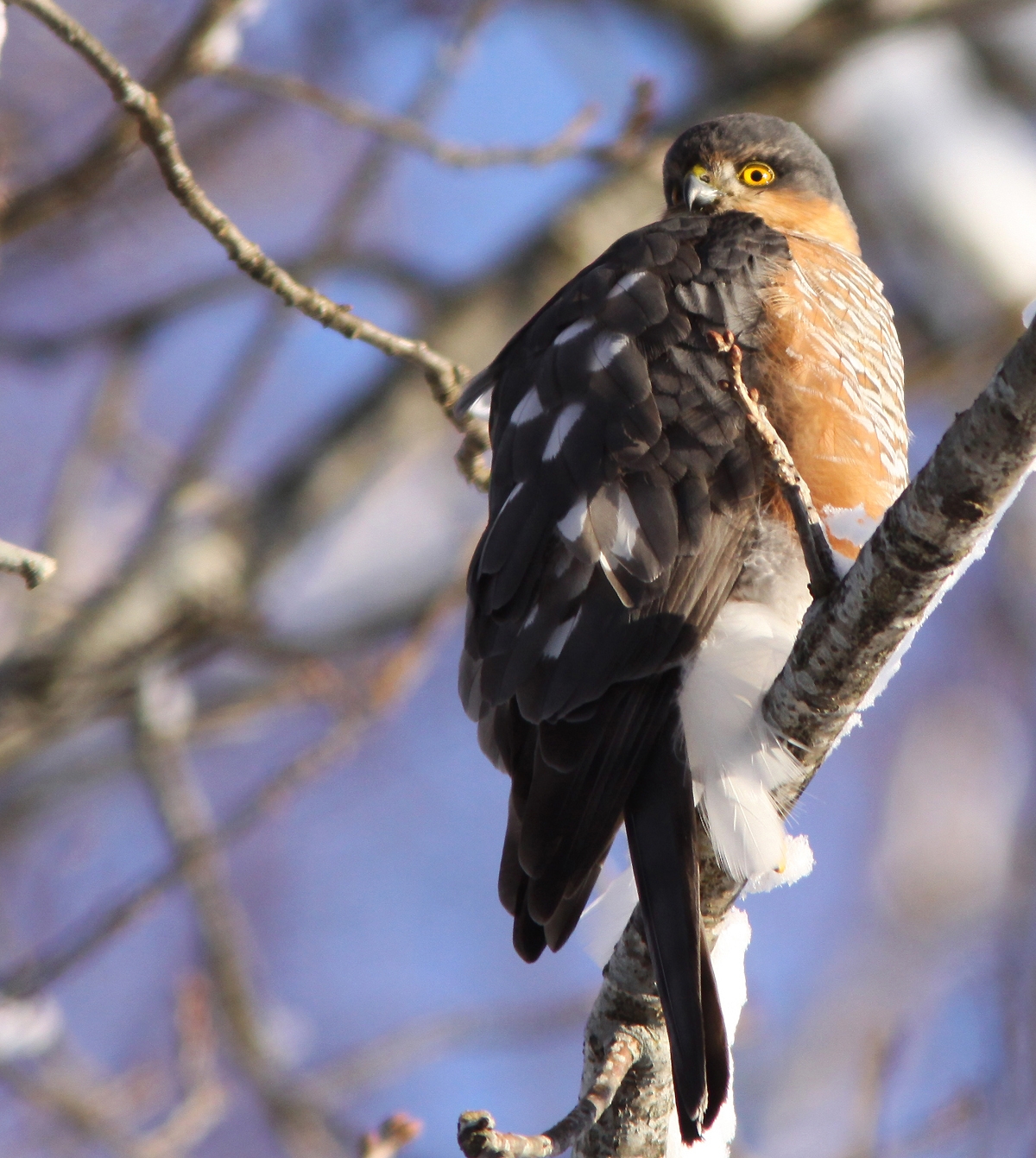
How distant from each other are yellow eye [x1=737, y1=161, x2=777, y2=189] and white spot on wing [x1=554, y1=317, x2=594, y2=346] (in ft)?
3.91

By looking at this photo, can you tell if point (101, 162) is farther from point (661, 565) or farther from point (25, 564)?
point (661, 565)

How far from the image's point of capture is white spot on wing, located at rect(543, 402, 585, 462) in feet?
8.86

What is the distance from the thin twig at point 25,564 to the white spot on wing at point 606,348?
1200 millimetres

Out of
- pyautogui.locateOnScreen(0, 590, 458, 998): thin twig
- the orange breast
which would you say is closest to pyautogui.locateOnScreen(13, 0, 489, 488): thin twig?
the orange breast

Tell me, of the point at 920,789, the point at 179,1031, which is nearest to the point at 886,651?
the point at 179,1031

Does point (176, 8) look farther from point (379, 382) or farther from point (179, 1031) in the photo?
point (179, 1031)

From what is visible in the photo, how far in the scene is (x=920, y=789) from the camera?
885 centimetres

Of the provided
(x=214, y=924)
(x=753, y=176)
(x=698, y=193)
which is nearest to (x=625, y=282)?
(x=698, y=193)

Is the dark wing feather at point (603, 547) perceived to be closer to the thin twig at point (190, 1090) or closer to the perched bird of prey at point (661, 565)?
the perched bird of prey at point (661, 565)

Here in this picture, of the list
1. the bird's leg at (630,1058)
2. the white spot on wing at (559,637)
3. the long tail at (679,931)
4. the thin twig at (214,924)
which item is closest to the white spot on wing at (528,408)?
the white spot on wing at (559,637)

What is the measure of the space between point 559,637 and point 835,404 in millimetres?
691

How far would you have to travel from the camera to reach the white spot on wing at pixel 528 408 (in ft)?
9.17

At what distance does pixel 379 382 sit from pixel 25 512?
271cm

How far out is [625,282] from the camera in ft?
9.32
